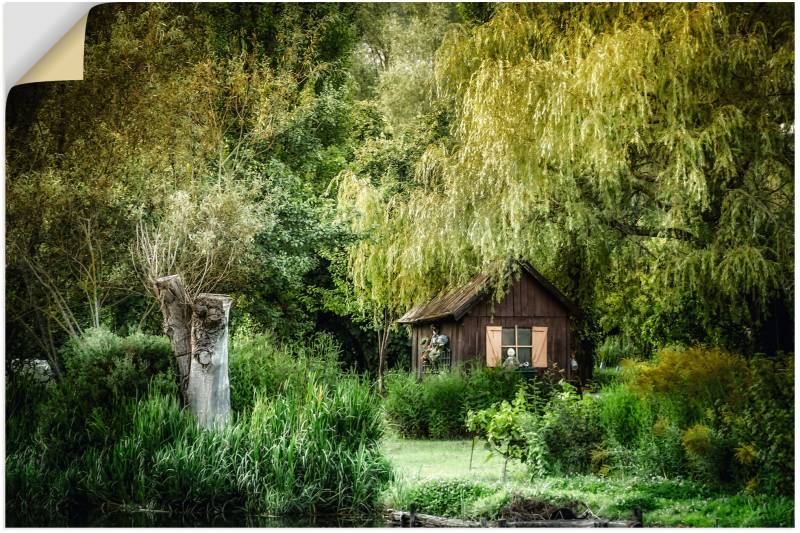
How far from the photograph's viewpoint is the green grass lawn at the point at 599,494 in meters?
4.39

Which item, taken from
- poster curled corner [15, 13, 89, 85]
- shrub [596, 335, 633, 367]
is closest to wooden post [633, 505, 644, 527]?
shrub [596, 335, 633, 367]

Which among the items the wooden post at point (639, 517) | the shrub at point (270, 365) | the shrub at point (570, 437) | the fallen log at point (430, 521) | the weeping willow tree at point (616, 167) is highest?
the weeping willow tree at point (616, 167)

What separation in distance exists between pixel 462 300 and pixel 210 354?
1.70 metres

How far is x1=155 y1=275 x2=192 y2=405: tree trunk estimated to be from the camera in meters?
5.09

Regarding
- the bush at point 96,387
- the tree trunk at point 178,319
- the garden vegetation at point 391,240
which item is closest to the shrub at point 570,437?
the garden vegetation at point 391,240

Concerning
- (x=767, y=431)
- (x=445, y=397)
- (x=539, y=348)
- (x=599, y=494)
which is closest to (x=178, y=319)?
(x=445, y=397)

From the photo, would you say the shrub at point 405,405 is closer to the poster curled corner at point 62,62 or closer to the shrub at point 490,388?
the shrub at point 490,388

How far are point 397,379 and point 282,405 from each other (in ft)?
2.59

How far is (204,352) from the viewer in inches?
200

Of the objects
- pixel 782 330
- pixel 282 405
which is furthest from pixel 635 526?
pixel 282 405

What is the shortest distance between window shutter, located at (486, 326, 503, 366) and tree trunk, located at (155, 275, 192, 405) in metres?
2.00

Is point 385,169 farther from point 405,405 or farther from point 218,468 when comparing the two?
point 218,468

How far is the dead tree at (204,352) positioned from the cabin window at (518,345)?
1.80 metres

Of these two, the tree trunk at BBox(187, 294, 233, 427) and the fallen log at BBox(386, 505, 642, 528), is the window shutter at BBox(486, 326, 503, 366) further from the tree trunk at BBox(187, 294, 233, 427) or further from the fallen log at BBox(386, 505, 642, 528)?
the tree trunk at BBox(187, 294, 233, 427)
